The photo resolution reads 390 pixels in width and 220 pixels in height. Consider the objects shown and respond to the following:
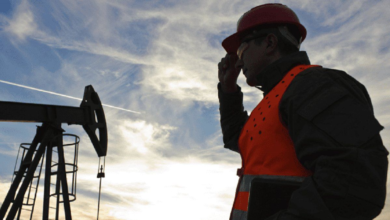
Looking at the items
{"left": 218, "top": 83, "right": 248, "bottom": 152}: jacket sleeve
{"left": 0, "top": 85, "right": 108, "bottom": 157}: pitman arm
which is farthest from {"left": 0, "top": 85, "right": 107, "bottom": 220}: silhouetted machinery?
{"left": 218, "top": 83, "right": 248, "bottom": 152}: jacket sleeve

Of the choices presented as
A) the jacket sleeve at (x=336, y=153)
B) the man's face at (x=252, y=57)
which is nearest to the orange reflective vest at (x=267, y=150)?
the jacket sleeve at (x=336, y=153)

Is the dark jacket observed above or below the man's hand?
below

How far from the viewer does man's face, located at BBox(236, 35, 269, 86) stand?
234 cm

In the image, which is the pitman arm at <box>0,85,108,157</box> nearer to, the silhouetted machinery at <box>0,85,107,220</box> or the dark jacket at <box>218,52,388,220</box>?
the silhouetted machinery at <box>0,85,107,220</box>

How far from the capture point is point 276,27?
2416 mm

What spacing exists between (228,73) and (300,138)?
4.33ft

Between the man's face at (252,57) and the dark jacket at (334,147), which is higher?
the man's face at (252,57)

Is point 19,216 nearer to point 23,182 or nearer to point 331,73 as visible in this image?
point 23,182

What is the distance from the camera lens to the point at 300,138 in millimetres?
1675

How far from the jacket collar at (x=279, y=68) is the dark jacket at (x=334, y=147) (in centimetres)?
34

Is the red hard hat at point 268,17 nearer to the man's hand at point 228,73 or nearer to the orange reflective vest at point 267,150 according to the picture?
the man's hand at point 228,73

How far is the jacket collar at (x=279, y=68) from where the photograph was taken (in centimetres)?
224

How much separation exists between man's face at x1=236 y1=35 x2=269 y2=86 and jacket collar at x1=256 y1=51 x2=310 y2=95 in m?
0.08

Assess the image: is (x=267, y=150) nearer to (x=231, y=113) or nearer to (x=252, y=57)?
(x=252, y=57)
